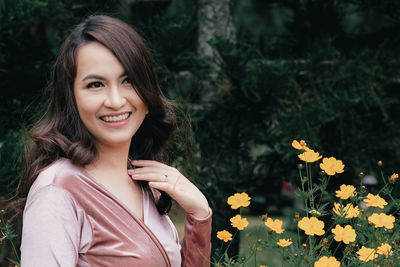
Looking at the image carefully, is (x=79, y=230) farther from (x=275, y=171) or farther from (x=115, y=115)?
(x=275, y=171)

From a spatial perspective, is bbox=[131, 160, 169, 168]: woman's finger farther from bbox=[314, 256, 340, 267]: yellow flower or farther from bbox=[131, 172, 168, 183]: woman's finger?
bbox=[314, 256, 340, 267]: yellow flower

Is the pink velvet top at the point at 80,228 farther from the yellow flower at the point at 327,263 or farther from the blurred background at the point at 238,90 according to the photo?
the blurred background at the point at 238,90

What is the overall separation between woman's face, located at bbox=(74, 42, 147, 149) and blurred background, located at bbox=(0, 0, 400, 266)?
4.60 ft

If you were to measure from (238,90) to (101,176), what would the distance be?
1637 millimetres

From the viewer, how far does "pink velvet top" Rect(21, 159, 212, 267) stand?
1233mm

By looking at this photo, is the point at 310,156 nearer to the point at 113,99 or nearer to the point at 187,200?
the point at 187,200

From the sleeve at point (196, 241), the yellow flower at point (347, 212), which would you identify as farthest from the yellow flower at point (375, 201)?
the sleeve at point (196, 241)

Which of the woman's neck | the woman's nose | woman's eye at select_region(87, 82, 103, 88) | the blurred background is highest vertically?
woman's eye at select_region(87, 82, 103, 88)

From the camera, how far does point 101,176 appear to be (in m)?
1.53

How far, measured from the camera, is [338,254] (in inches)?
93.0

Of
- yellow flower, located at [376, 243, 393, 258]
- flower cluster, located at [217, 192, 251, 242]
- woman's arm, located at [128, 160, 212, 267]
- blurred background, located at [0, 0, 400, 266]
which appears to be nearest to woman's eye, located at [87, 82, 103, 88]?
woman's arm, located at [128, 160, 212, 267]

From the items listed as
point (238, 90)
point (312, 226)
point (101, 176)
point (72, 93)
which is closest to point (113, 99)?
point (72, 93)

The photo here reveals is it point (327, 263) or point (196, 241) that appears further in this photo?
point (196, 241)

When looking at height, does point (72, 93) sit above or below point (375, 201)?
above
